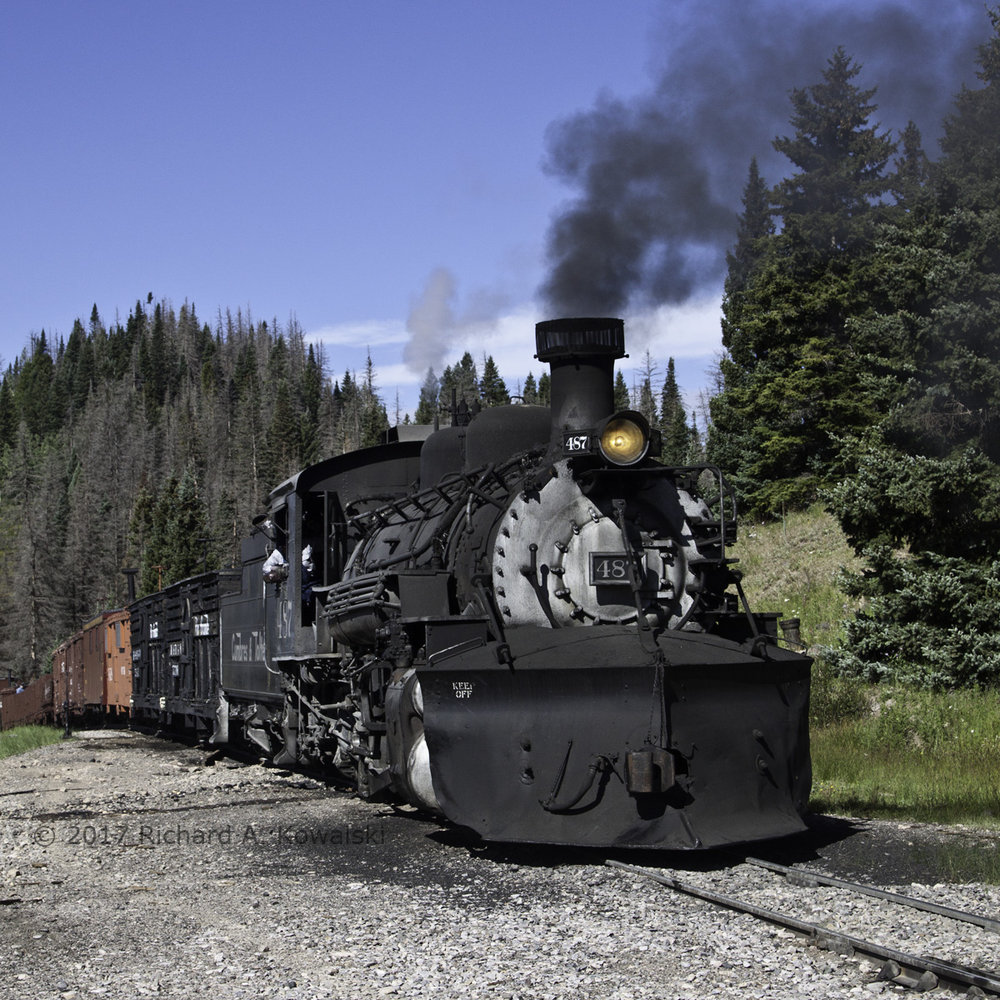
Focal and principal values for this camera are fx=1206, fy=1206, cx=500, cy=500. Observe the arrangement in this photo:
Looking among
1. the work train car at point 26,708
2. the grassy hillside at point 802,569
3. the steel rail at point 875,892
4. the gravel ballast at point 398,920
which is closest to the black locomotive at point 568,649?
the steel rail at point 875,892

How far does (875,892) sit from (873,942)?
1000 mm

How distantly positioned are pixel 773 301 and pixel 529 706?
27.2 metres

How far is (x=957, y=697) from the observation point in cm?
1447

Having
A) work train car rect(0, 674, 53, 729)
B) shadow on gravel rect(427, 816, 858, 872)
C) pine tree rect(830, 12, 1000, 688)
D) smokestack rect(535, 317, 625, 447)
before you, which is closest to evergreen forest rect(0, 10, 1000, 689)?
pine tree rect(830, 12, 1000, 688)

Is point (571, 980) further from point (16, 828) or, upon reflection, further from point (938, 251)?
point (938, 251)

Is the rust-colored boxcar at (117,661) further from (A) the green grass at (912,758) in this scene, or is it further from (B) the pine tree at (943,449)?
(B) the pine tree at (943,449)

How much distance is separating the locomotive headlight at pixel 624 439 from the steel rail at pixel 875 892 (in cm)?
288

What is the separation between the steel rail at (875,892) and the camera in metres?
5.95

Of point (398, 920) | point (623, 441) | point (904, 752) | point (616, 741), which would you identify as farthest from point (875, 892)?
point (904, 752)

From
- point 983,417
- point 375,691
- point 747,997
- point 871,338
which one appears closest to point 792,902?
point 747,997

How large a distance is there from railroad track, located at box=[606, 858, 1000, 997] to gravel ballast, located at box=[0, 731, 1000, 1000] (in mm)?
66

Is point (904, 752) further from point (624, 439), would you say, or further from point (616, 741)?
point (616, 741)

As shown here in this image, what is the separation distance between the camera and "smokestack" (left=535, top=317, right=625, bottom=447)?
890cm

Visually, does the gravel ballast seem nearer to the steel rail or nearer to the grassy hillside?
the steel rail
